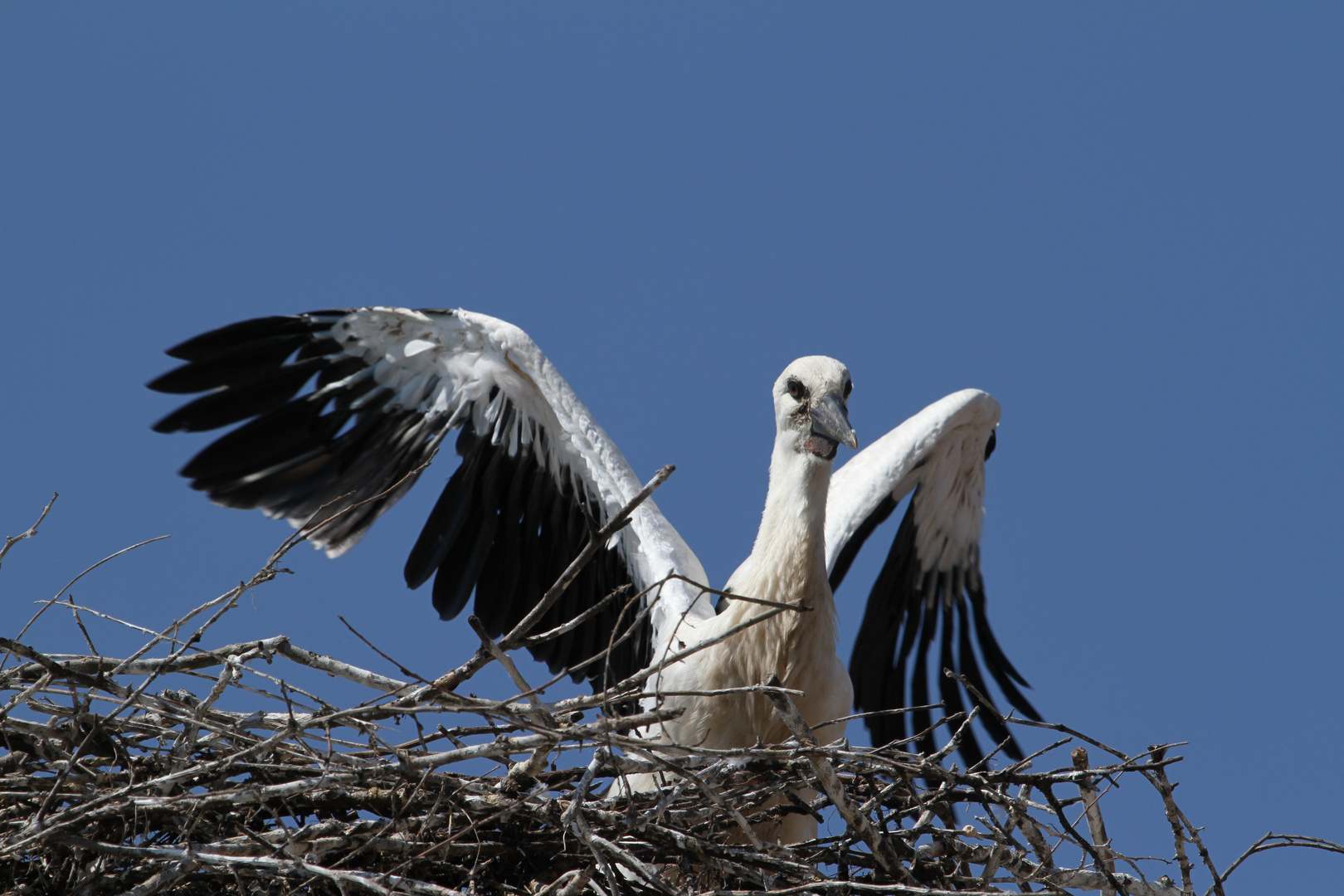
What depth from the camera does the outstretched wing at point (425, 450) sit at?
15.9ft

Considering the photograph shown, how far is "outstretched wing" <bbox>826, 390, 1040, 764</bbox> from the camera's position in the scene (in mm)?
5543

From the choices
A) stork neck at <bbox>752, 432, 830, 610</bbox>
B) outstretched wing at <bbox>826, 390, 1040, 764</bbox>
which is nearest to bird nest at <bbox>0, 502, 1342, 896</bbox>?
stork neck at <bbox>752, 432, 830, 610</bbox>

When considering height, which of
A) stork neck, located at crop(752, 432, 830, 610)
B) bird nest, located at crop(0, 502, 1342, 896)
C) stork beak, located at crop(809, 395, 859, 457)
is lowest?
bird nest, located at crop(0, 502, 1342, 896)

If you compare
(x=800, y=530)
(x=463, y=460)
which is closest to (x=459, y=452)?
(x=463, y=460)

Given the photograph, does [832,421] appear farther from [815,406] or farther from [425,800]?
[425,800]

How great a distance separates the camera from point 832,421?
13.6 ft

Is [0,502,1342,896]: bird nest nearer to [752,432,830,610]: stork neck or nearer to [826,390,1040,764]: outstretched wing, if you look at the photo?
[752,432,830,610]: stork neck

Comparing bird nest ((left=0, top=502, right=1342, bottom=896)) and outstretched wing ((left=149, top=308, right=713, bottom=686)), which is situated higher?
outstretched wing ((left=149, top=308, right=713, bottom=686))

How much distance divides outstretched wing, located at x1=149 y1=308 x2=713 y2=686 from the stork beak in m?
0.82

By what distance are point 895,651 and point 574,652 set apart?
162 centimetres

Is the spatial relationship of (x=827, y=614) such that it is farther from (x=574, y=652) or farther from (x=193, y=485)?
(x=193, y=485)

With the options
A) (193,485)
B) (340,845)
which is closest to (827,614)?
(340,845)

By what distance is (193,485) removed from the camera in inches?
192

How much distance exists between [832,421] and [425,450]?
163 centimetres
